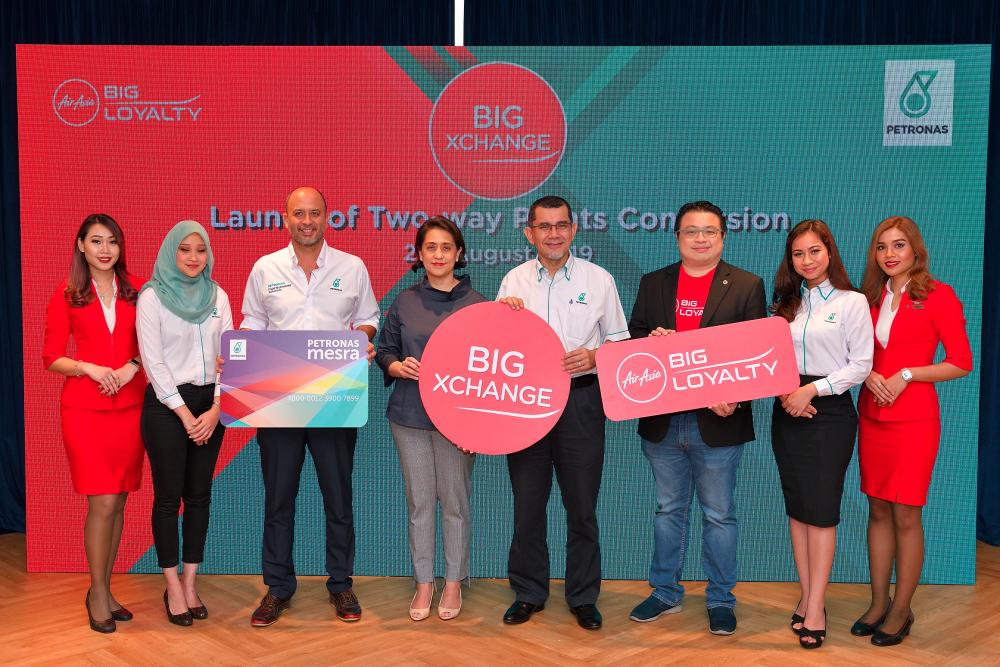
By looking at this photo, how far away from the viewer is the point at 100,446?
10.6ft

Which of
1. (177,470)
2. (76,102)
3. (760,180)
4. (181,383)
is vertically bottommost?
(177,470)

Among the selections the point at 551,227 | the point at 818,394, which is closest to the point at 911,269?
the point at 818,394

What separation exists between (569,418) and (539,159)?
1309 millimetres

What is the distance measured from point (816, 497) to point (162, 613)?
264 centimetres

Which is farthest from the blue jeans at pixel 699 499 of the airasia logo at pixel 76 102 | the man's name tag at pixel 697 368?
the airasia logo at pixel 76 102

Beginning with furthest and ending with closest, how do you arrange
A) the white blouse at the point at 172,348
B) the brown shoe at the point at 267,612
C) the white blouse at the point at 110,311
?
the brown shoe at the point at 267,612, the white blouse at the point at 110,311, the white blouse at the point at 172,348

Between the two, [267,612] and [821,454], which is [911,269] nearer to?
[821,454]

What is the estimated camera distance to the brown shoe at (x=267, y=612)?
3.30m

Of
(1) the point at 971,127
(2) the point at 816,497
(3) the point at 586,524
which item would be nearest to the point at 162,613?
(3) the point at 586,524

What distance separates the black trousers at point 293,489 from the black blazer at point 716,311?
1226 millimetres

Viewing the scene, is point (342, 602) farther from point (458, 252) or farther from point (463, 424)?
point (458, 252)

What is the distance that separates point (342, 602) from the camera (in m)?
3.40

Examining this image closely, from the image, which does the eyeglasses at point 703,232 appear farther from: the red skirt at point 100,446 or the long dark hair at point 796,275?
the red skirt at point 100,446

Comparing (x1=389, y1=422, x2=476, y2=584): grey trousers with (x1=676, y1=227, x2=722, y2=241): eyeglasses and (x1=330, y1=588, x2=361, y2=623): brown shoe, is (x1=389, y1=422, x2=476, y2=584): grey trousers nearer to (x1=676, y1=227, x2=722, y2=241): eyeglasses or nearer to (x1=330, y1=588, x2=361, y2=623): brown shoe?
(x1=330, y1=588, x2=361, y2=623): brown shoe
